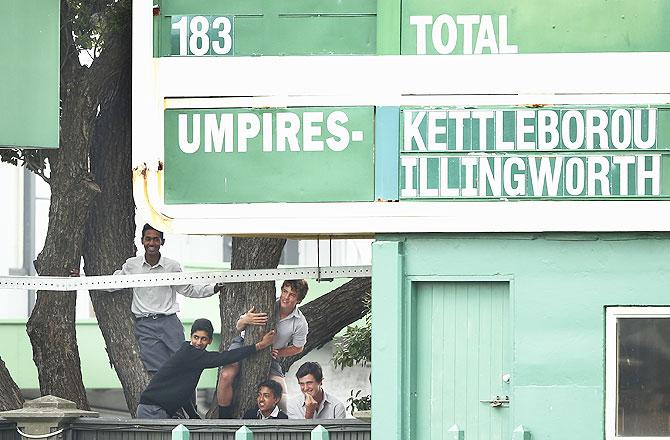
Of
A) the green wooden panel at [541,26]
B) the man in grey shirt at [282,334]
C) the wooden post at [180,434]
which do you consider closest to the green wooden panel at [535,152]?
the green wooden panel at [541,26]

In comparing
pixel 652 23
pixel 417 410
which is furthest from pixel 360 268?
pixel 652 23

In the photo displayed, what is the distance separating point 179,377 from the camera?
1346 cm

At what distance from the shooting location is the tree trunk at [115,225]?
16.1 m

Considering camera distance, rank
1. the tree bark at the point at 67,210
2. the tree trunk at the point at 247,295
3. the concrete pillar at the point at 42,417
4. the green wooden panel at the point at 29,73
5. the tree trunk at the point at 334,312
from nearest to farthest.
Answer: the green wooden panel at the point at 29,73, the concrete pillar at the point at 42,417, the tree trunk at the point at 247,295, the tree bark at the point at 67,210, the tree trunk at the point at 334,312

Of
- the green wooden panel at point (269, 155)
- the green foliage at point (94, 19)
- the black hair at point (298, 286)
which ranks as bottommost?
the black hair at point (298, 286)

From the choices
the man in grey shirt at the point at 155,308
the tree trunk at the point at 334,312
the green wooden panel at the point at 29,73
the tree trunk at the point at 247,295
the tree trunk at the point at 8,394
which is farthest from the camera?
the tree trunk at the point at 334,312

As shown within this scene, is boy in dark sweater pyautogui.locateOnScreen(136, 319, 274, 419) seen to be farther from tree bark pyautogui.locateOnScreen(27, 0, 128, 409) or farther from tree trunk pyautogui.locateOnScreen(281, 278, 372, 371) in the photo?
tree trunk pyautogui.locateOnScreen(281, 278, 372, 371)

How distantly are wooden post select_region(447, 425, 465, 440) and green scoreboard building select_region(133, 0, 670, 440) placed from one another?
2 centimetres

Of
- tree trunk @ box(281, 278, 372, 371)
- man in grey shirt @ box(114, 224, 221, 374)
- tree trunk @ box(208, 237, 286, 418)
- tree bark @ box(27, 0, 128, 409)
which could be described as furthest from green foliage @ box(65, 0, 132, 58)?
tree trunk @ box(281, 278, 372, 371)

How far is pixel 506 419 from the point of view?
1050 centimetres

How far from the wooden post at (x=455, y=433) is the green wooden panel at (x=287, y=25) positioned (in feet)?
7.93

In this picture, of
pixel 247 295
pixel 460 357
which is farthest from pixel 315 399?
pixel 460 357

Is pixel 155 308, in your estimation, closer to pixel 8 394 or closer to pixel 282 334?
pixel 282 334

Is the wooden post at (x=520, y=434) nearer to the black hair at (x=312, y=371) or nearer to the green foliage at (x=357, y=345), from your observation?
the black hair at (x=312, y=371)
